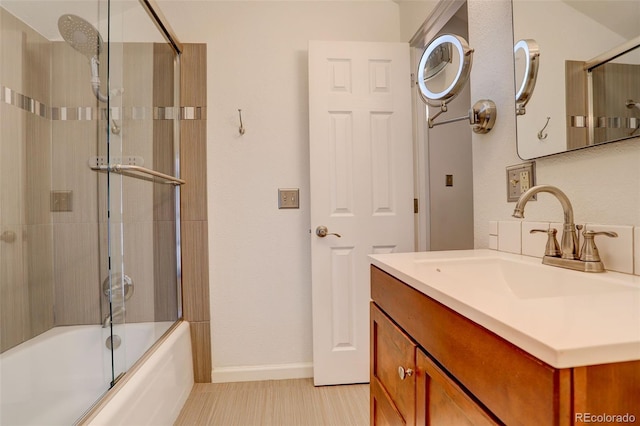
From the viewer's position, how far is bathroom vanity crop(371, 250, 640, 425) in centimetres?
34

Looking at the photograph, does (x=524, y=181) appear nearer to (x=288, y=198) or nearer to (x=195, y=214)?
(x=288, y=198)

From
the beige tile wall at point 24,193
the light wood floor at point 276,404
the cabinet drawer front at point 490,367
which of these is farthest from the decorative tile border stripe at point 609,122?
the beige tile wall at point 24,193

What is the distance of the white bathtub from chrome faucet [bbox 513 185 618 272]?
4.65 ft

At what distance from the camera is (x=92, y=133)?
4.37ft

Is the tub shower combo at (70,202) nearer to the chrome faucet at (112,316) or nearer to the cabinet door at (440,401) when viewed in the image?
the chrome faucet at (112,316)

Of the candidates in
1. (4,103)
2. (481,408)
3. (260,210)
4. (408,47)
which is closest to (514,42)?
(408,47)

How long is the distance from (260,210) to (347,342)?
943mm

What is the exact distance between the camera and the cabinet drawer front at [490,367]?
35 centimetres

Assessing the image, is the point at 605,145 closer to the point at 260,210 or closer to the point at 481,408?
the point at 481,408

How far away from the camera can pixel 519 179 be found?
105 centimetres

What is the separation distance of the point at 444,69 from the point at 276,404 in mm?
1768

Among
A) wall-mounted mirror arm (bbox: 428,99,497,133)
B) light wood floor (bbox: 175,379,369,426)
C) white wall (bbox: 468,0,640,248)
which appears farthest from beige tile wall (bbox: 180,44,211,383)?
white wall (bbox: 468,0,640,248)

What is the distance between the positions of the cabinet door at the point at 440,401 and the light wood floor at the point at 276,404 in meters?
1.01

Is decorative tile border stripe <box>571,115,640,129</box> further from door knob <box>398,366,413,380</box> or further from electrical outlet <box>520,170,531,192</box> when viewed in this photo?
door knob <box>398,366,413,380</box>
